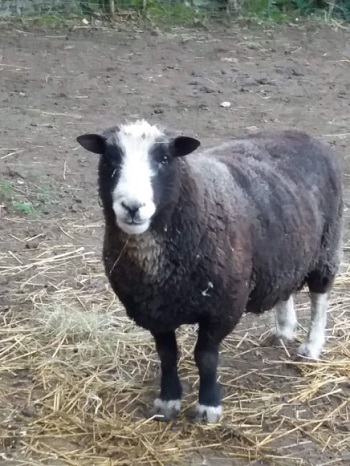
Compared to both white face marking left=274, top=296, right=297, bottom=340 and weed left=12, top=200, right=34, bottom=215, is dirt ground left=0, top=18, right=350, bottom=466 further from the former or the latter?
white face marking left=274, top=296, right=297, bottom=340

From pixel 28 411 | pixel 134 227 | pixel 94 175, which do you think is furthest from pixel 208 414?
pixel 94 175

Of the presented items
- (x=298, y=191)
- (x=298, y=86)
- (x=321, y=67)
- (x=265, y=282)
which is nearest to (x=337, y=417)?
(x=265, y=282)

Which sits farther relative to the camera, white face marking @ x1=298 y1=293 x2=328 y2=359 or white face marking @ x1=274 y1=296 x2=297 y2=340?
white face marking @ x1=274 y1=296 x2=297 y2=340

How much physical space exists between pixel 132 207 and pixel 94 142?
457mm

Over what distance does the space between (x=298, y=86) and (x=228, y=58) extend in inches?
46.4

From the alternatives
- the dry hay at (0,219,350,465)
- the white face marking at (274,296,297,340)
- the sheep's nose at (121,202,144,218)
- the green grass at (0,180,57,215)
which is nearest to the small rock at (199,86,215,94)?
the green grass at (0,180,57,215)

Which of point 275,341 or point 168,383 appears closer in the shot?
point 168,383

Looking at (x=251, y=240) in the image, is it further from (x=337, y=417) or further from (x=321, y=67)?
(x=321, y=67)

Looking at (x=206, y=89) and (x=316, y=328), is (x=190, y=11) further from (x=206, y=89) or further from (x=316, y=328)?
(x=316, y=328)

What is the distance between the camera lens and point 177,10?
12977 millimetres

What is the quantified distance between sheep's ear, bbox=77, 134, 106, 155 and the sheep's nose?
38cm

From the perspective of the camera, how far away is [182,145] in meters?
4.11

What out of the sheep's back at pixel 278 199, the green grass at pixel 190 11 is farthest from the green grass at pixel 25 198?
the green grass at pixel 190 11

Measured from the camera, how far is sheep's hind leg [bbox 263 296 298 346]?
537cm
